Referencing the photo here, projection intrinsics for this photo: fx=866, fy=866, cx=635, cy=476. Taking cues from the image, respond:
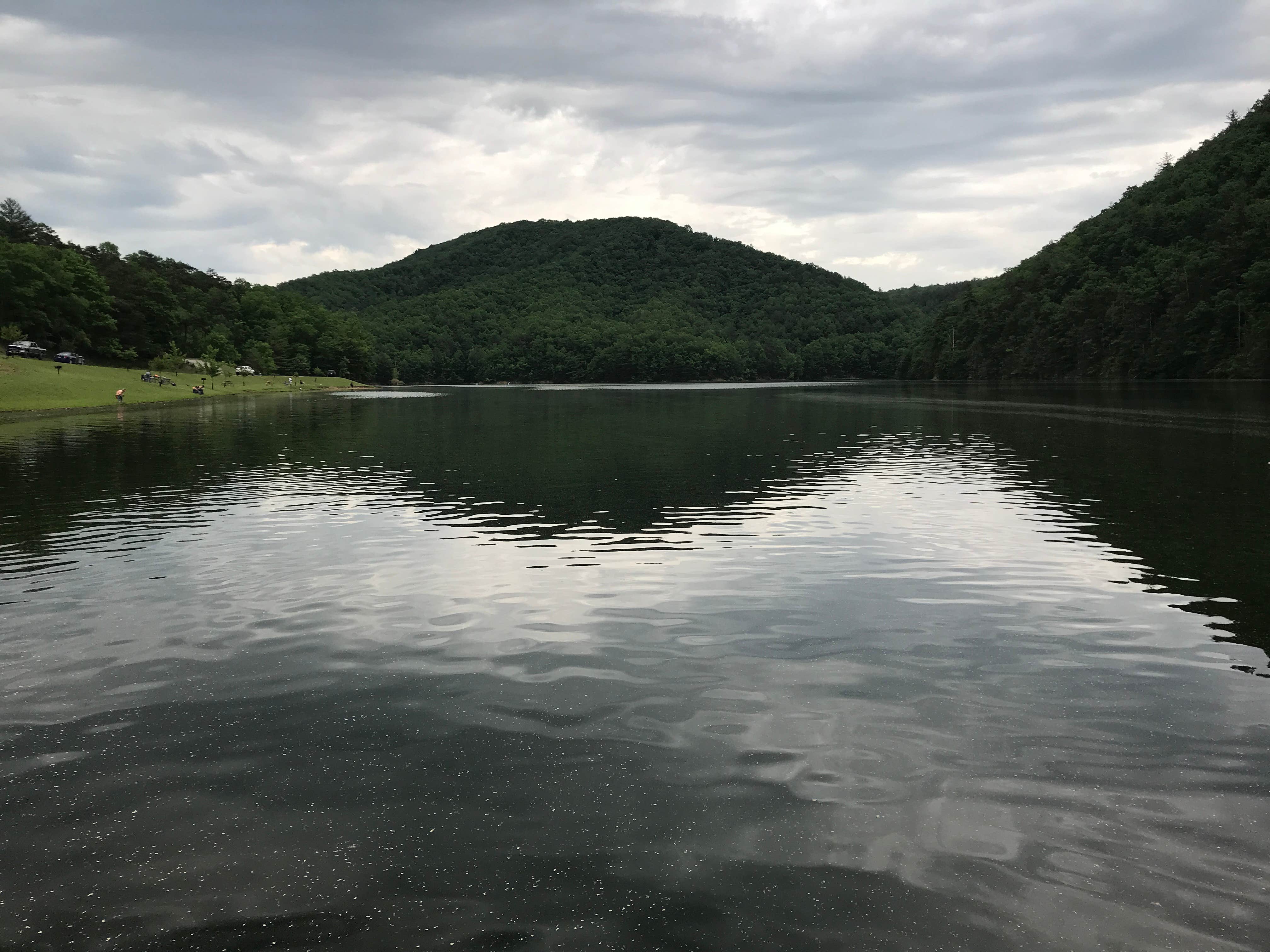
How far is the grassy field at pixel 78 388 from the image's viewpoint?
86250 mm

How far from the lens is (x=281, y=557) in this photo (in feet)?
72.2

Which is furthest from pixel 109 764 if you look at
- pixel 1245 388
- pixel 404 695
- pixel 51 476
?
pixel 1245 388

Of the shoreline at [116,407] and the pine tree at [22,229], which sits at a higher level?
the pine tree at [22,229]

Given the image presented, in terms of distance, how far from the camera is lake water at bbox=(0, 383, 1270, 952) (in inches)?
293

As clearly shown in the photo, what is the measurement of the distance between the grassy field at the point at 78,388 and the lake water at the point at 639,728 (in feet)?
236

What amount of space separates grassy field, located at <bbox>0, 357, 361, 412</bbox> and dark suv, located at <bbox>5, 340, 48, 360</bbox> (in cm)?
172

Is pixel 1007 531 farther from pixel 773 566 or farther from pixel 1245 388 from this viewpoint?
pixel 1245 388

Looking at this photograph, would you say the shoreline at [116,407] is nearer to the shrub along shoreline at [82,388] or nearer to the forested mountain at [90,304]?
the shrub along shoreline at [82,388]

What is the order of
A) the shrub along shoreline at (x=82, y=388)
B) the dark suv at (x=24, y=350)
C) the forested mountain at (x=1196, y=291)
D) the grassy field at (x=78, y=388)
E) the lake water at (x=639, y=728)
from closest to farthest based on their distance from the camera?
the lake water at (x=639, y=728) → the shrub along shoreline at (x=82, y=388) → the grassy field at (x=78, y=388) → the dark suv at (x=24, y=350) → the forested mountain at (x=1196, y=291)

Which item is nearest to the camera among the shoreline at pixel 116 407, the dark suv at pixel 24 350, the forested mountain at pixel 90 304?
the shoreline at pixel 116 407

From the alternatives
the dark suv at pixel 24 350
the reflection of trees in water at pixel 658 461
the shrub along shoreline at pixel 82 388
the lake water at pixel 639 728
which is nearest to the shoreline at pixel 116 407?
the shrub along shoreline at pixel 82 388

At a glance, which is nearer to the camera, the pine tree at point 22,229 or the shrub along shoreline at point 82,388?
the shrub along shoreline at point 82,388

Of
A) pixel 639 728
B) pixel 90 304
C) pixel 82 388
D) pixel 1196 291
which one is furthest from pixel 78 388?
pixel 1196 291

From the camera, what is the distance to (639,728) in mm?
11086
